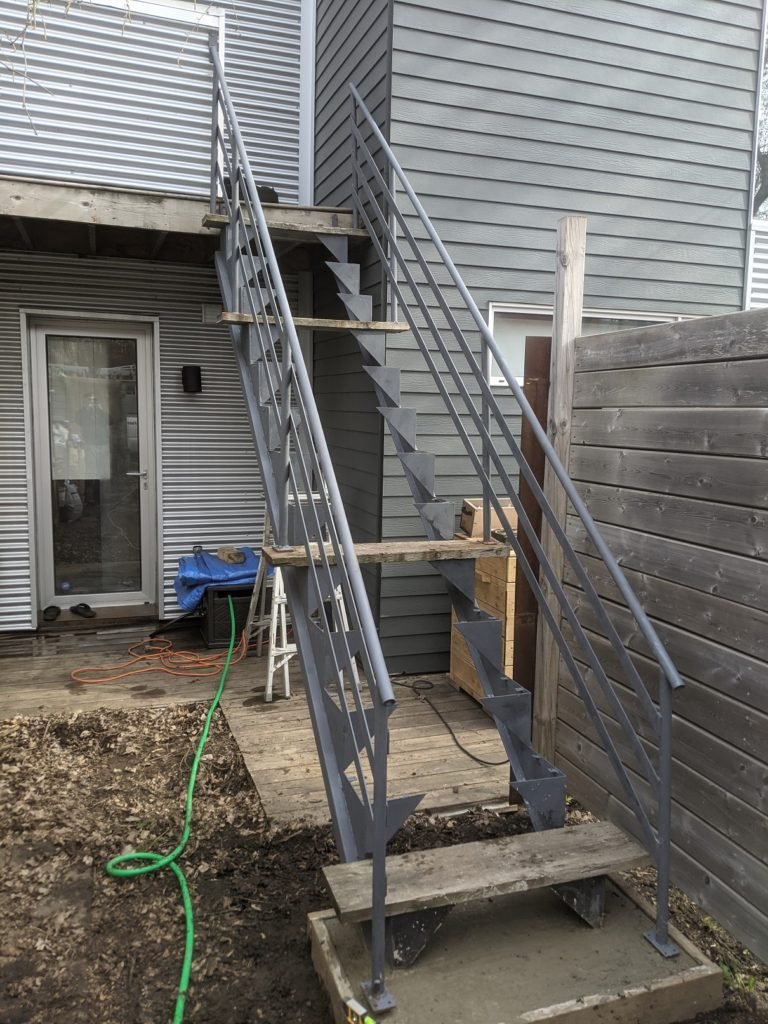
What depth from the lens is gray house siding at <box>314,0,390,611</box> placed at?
462cm

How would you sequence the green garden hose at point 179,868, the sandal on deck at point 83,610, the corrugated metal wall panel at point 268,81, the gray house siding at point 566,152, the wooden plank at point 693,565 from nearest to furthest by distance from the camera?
the wooden plank at point 693,565, the green garden hose at point 179,868, the gray house siding at point 566,152, the corrugated metal wall panel at point 268,81, the sandal on deck at point 83,610

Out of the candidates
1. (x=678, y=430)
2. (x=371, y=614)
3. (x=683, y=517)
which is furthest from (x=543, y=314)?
(x=371, y=614)

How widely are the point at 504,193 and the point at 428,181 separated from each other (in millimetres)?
503

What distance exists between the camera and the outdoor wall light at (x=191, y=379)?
562cm

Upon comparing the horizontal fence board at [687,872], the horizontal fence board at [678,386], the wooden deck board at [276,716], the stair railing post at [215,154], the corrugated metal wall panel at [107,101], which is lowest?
the wooden deck board at [276,716]

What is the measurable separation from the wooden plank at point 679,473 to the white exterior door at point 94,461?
3.76m

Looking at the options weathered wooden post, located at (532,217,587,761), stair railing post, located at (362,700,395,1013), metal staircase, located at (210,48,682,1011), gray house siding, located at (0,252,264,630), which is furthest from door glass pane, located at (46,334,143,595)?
stair railing post, located at (362,700,395,1013)

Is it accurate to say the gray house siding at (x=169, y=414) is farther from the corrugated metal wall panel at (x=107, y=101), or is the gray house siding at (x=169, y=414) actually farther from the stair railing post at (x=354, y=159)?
the stair railing post at (x=354, y=159)

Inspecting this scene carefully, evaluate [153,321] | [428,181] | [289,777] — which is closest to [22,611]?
[153,321]

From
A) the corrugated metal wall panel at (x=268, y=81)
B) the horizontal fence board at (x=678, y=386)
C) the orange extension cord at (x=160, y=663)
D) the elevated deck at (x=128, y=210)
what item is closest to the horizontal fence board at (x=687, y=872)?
the horizontal fence board at (x=678, y=386)

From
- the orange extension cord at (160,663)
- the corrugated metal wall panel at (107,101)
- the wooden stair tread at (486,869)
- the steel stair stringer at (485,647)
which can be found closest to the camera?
the wooden stair tread at (486,869)

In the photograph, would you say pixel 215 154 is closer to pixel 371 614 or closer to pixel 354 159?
pixel 354 159

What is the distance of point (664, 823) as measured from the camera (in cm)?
218

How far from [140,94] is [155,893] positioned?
4861 millimetres
